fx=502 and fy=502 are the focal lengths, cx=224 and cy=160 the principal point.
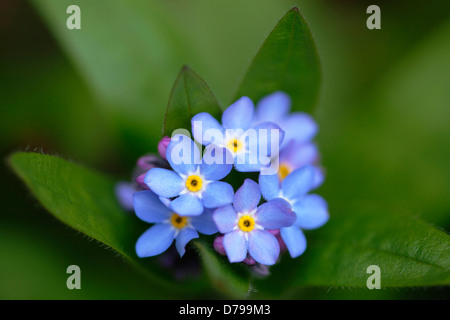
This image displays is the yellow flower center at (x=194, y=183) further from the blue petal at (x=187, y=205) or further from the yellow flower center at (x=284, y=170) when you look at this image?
the yellow flower center at (x=284, y=170)

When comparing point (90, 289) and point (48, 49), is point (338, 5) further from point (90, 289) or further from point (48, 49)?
point (90, 289)

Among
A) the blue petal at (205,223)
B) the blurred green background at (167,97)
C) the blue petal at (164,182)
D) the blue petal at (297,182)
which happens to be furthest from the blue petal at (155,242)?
the blurred green background at (167,97)

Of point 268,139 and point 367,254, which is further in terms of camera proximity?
point 367,254

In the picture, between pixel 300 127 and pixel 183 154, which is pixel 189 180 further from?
pixel 300 127

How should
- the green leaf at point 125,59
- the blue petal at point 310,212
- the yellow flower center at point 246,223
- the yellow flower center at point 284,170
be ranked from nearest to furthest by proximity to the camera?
the yellow flower center at point 246,223 < the blue petal at point 310,212 < the yellow flower center at point 284,170 < the green leaf at point 125,59

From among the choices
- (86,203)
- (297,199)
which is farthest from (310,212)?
(86,203)

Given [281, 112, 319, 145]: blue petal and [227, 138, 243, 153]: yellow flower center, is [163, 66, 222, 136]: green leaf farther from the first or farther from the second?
[281, 112, 319, 145]: blue petal

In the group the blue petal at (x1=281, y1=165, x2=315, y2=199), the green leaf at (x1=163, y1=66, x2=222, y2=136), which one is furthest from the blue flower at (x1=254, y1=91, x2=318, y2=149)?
the green leaf at (x1=163, y1=66, x2=222, y2=136)
